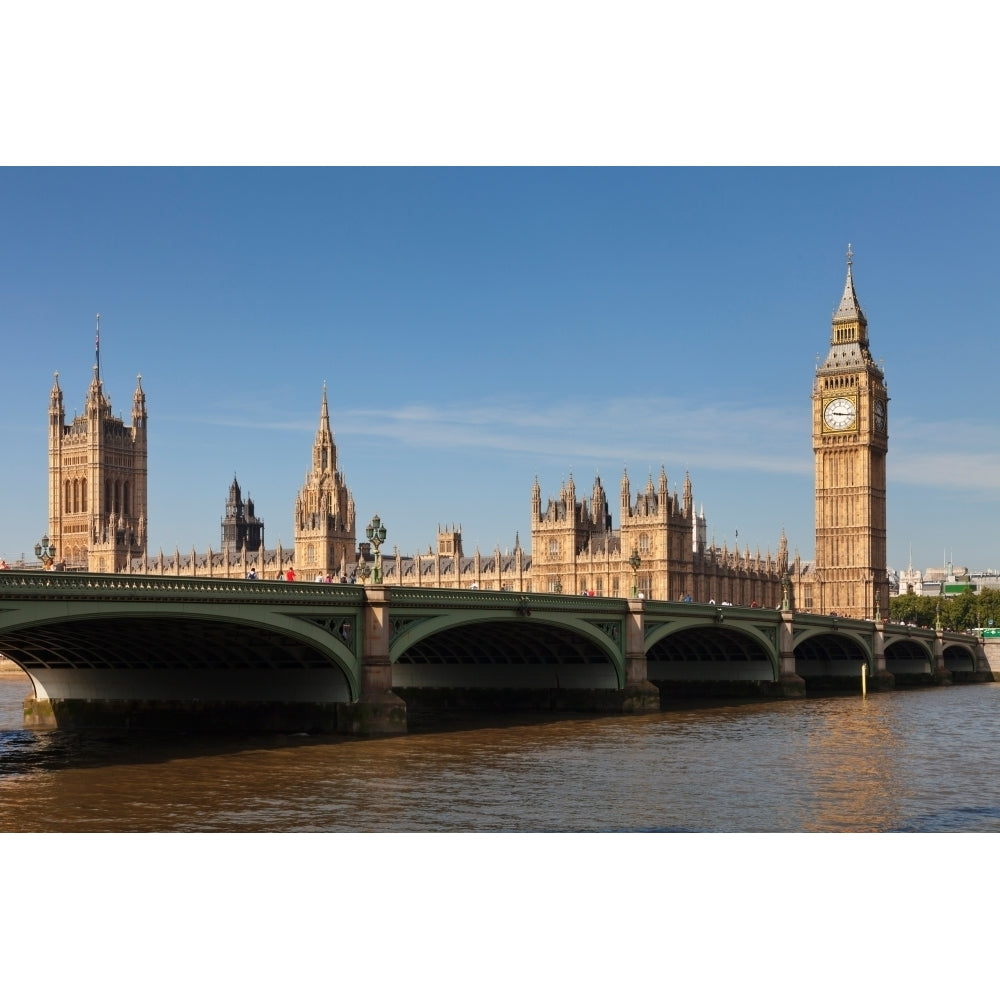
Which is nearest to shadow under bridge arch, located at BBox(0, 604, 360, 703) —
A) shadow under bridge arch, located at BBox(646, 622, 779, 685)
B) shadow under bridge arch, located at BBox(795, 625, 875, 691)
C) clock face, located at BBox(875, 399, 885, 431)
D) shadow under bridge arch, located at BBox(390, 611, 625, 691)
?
shadow under bridge arch, located at BBox(390, 611, 625, 691)

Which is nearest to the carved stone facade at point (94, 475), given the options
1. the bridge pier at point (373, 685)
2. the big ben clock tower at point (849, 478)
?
the big ben clock tower at point (849, 478)

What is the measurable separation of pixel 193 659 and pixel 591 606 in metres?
16.5

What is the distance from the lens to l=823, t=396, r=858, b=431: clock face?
132m

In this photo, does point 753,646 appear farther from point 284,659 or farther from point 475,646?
point 284,659

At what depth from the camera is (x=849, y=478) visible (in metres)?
132

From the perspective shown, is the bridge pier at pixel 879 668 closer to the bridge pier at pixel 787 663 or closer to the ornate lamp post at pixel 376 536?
the bridge pier at pixel 787 663

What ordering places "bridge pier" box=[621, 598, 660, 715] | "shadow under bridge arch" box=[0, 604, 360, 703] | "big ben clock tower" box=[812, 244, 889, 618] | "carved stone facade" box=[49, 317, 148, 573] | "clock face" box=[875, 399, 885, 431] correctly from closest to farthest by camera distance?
"shadow under bridge arch" box=[0, 604, 360, 703] → "bridge pier" box=[621, 598, 660, 715] → "big ben clock tower" box=[812, 244, 889, 618] → "clock face" box=[875, 399, 885, 431] → "carved stone facade" box=[49, 317, 148, 573]

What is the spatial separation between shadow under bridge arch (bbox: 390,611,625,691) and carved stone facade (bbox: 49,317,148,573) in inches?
4496

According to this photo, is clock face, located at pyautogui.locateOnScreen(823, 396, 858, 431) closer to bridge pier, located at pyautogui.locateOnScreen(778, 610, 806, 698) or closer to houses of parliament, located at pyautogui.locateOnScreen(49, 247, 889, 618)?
houses of parliament, located at pyautogui.locateOnScreen(49, 247, 889, 618)

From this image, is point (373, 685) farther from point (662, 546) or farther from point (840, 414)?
point (840, 414)

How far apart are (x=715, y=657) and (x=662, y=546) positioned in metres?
39.4

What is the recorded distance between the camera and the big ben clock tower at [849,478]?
130375 millimetres

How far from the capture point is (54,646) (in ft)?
146
